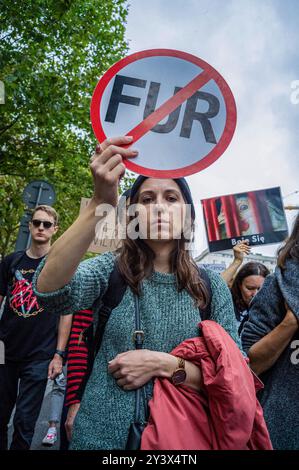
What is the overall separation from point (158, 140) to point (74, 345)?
1.21 m

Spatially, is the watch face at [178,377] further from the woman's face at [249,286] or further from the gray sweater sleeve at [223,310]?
the woman's face at [249,286]

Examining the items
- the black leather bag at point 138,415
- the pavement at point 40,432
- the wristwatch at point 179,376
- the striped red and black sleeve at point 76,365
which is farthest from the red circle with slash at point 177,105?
the pavement at point 40,432

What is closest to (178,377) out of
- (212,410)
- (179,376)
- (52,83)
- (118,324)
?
(179,376)

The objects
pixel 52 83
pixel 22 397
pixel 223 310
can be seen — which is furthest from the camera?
pixel 52 83

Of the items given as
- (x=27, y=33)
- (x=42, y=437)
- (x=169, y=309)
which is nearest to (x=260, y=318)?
(x=169, y=309)

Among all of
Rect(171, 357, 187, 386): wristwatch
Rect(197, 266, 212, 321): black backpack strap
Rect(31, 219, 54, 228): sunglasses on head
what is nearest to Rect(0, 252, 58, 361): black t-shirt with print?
Rect(31, 219, 54, 228): sunglasses on head

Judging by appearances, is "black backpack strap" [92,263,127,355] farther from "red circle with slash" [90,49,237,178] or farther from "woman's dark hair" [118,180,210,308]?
"red circle with slash" [90,49,237,178]

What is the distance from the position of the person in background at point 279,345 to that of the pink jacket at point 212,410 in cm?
40

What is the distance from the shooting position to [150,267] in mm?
1456

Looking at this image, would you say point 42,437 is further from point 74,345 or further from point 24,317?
point 74,345

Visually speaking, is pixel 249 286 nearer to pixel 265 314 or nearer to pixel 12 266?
pixel 265 314

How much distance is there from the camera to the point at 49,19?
6.62 meters

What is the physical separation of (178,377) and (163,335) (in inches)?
6.1

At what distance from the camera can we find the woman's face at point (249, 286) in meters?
3.54
